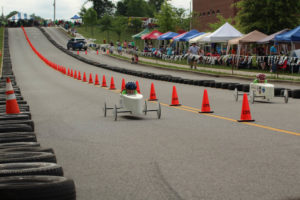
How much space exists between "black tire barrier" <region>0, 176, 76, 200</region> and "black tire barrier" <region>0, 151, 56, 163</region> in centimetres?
116

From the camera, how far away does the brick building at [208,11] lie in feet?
285

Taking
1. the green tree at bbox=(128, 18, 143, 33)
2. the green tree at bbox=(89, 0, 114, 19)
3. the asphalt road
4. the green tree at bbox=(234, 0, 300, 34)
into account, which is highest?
the green tree at bbox=(89, 0, 114, 19)

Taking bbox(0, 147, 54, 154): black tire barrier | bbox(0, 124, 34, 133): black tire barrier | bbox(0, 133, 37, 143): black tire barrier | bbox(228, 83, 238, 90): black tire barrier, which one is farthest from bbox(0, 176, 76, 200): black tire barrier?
bbox(228, 83, 238, 90): black tire barrier

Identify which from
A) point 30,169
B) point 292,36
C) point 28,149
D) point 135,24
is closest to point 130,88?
point 28,149

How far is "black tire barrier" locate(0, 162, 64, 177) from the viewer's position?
535cm

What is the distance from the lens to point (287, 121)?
465 inches

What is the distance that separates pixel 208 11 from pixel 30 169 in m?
92.6

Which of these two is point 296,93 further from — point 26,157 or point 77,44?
point 77,44

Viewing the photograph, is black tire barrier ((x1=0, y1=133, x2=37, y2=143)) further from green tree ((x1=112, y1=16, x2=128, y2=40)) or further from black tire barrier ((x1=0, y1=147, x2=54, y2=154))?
green tree ((x1=112, y1=16, x2=128, y2=40))

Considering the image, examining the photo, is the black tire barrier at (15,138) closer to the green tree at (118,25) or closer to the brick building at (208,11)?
the brick building at (208,11)

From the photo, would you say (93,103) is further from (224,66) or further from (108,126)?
(224,66)

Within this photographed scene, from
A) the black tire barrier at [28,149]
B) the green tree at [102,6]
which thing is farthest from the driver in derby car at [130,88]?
the green tree at [102,6]

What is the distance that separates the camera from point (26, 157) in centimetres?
631

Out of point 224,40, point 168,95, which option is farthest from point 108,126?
point 224,40
